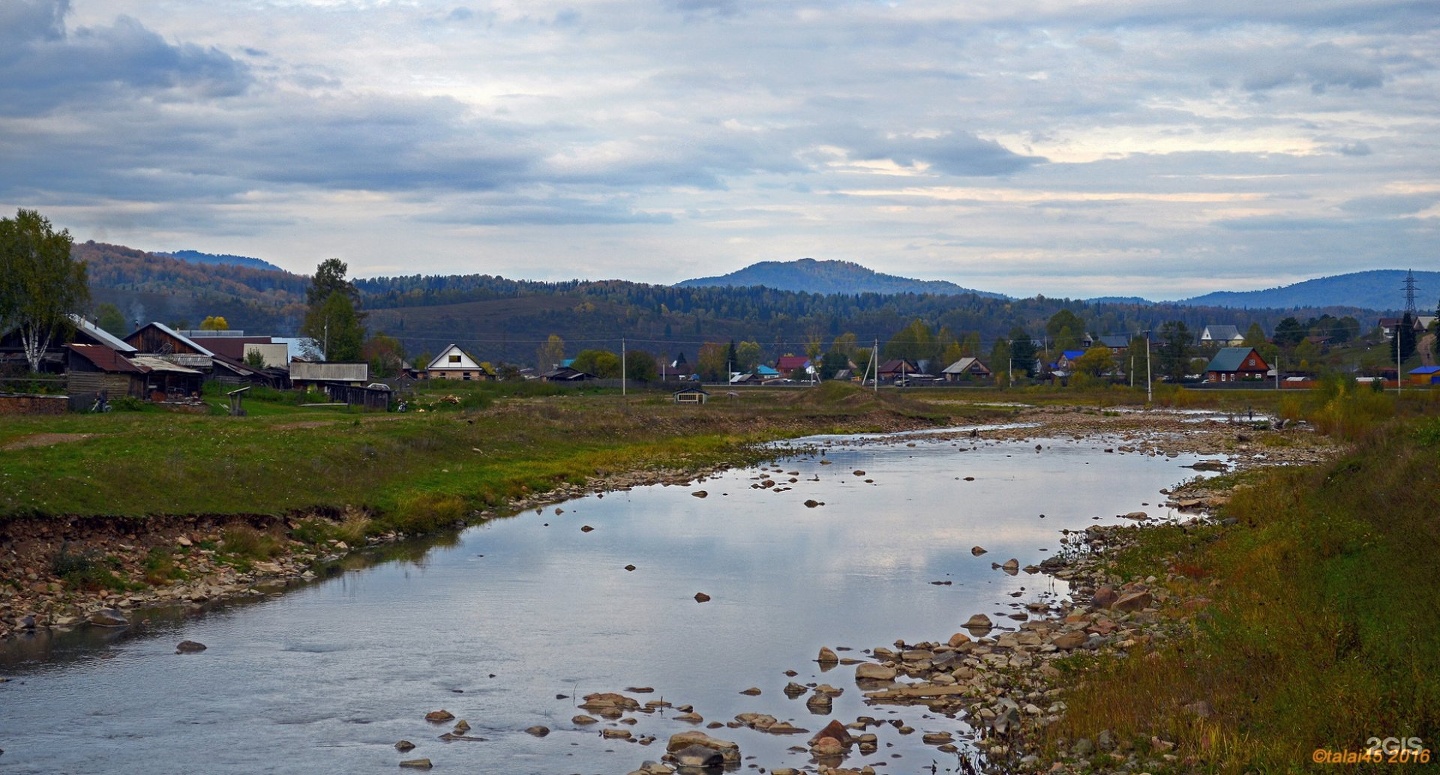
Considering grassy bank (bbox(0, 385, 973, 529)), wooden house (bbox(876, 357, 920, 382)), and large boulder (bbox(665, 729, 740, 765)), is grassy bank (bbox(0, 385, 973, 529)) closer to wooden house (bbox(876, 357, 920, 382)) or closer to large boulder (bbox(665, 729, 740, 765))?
large boulder (bbox(665, 729, 740, 765))

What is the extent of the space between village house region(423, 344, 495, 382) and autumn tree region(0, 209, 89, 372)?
65029mm

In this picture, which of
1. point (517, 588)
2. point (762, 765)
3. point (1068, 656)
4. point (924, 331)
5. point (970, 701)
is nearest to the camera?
point (762, 765)

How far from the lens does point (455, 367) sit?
127 m

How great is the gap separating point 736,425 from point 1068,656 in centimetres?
5635

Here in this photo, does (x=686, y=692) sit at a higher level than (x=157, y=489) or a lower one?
lower

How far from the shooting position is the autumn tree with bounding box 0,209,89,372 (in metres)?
57.8

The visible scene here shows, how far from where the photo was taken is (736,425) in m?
73.5

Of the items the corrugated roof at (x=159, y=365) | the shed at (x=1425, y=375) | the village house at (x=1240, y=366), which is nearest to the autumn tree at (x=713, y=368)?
the village house at (x=1240, y=366)

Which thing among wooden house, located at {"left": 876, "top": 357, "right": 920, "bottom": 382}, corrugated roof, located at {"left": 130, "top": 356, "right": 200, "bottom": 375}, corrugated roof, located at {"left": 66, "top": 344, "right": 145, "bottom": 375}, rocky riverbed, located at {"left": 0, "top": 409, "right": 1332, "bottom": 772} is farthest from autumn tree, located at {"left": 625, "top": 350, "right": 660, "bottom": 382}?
rocky riverbed, located at {"left": 0, "top": 409, "right": 1332, "bottom": 772}

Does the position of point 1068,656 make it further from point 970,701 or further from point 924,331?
point 924,331

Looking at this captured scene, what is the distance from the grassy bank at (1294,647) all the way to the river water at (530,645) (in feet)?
7.69

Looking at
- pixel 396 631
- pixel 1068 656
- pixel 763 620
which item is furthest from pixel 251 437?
pixel 1068 656

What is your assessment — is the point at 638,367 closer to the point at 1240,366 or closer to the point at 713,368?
the point at 713,368

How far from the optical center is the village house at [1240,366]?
138375mm
